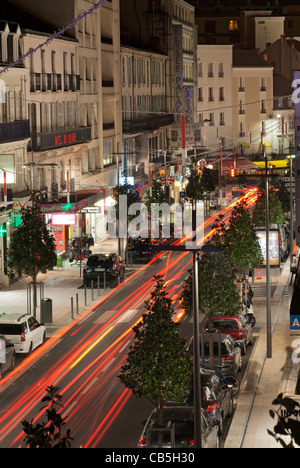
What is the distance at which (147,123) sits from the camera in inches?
3300

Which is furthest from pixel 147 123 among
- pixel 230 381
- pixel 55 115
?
pixel 230 381

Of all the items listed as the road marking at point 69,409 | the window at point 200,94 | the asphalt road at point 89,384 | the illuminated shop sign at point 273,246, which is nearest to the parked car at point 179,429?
the asphalt road at point 89,384

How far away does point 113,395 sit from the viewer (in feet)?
92.8

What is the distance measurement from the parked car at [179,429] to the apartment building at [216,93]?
9690cm

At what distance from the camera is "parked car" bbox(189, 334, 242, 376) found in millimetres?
29953

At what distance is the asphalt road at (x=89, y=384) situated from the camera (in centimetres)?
2445

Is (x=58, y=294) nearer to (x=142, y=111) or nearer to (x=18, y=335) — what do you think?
(x=18, y=335)

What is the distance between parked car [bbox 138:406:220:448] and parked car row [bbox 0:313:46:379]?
32.1ft

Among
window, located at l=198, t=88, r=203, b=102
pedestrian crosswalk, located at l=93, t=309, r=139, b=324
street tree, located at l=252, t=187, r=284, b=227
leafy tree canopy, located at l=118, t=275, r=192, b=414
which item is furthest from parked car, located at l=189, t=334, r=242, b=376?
window, located at l=198, t=88, r=203, b=102

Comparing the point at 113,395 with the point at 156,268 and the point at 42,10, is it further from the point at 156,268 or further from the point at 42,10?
the point at 42,10

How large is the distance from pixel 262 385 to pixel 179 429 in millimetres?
8618

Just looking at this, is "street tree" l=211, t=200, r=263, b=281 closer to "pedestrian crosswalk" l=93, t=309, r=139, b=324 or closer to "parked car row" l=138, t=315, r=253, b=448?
"pedestrian crosswalk" l=93, t=309, r=139, b=324
